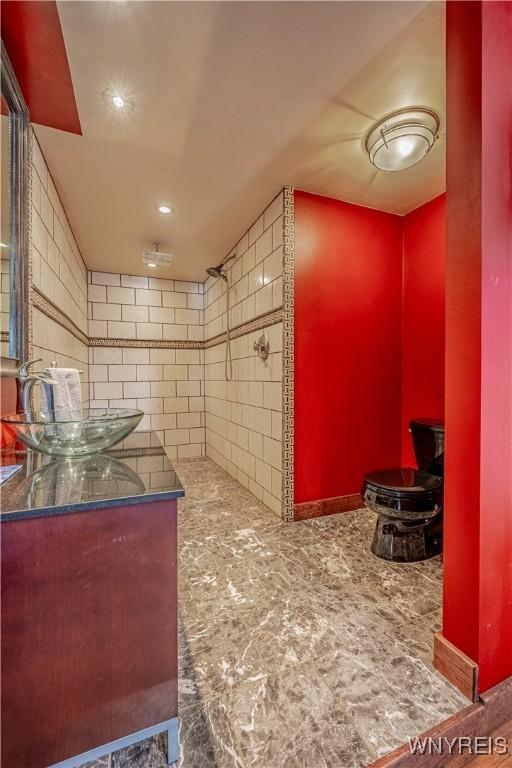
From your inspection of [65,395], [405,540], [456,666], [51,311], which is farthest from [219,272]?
[456,666]

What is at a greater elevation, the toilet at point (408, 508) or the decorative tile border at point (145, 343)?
the decorative tile border at point (145, 343)

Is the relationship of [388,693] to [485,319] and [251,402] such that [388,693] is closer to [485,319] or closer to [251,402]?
[485,319]

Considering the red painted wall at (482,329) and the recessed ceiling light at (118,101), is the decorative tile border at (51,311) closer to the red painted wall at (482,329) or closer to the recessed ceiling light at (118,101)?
the recessed ceiling light at (118,101)

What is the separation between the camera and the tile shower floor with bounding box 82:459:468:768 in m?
0.89

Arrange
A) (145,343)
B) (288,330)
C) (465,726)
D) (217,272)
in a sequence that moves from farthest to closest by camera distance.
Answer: (145,343), (217,272), (288,330), (465,726)

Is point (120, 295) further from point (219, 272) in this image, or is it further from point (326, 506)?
point (326, 506)

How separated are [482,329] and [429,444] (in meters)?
1.24

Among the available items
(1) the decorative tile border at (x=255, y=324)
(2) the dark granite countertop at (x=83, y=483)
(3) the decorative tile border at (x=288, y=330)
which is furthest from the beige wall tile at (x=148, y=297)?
(2) the dark granite countertop at (x=83, y=483)

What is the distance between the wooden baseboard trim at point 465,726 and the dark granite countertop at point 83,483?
900 millimetres

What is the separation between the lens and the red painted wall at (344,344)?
2254mm

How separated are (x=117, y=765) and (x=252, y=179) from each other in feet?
8.53

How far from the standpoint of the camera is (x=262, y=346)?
2.45m

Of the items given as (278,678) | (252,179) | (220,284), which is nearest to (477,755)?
(278,678)

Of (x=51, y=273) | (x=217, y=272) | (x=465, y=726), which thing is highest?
(x=217, y=272)
